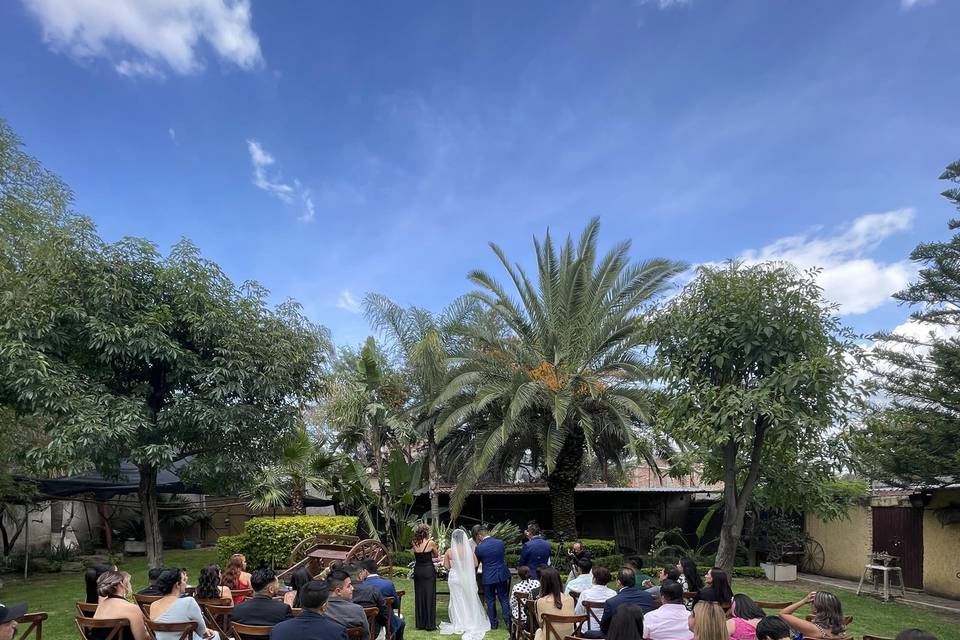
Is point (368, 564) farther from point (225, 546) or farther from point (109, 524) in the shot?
point (109, 524)

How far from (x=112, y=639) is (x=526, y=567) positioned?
5040 mm

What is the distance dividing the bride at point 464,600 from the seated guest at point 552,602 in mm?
2947

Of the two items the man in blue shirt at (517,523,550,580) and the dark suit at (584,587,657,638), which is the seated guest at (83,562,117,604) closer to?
the dark suit at (584,587,657,638)

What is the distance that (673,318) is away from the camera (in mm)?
9547

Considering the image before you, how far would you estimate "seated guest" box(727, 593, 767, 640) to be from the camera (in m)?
5.45

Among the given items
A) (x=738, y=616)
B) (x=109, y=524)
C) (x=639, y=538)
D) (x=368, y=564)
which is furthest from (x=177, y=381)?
(x=639, y=538)

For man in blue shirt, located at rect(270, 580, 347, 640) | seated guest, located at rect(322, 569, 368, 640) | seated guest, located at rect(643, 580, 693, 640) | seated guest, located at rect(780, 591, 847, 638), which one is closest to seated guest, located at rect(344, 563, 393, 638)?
seated guest, located at rect(322, 569, 368, 640)

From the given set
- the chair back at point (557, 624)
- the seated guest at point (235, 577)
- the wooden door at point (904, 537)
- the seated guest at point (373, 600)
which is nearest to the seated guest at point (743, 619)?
the chair back at point (557, 624)

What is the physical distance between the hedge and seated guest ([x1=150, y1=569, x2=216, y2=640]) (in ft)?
32.5

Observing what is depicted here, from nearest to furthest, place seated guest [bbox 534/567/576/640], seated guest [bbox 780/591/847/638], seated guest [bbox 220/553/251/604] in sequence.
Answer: seated guest [bbox 780/591/847/638], seated guest [bbox 534/567/576/640], seated guest [bbox 220/553/251/604]

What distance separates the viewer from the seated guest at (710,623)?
16.6 feet

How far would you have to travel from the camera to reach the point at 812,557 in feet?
56.1

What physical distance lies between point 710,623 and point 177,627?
4.19 meters

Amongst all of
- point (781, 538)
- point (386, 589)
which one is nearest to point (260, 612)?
point (386, 589)
